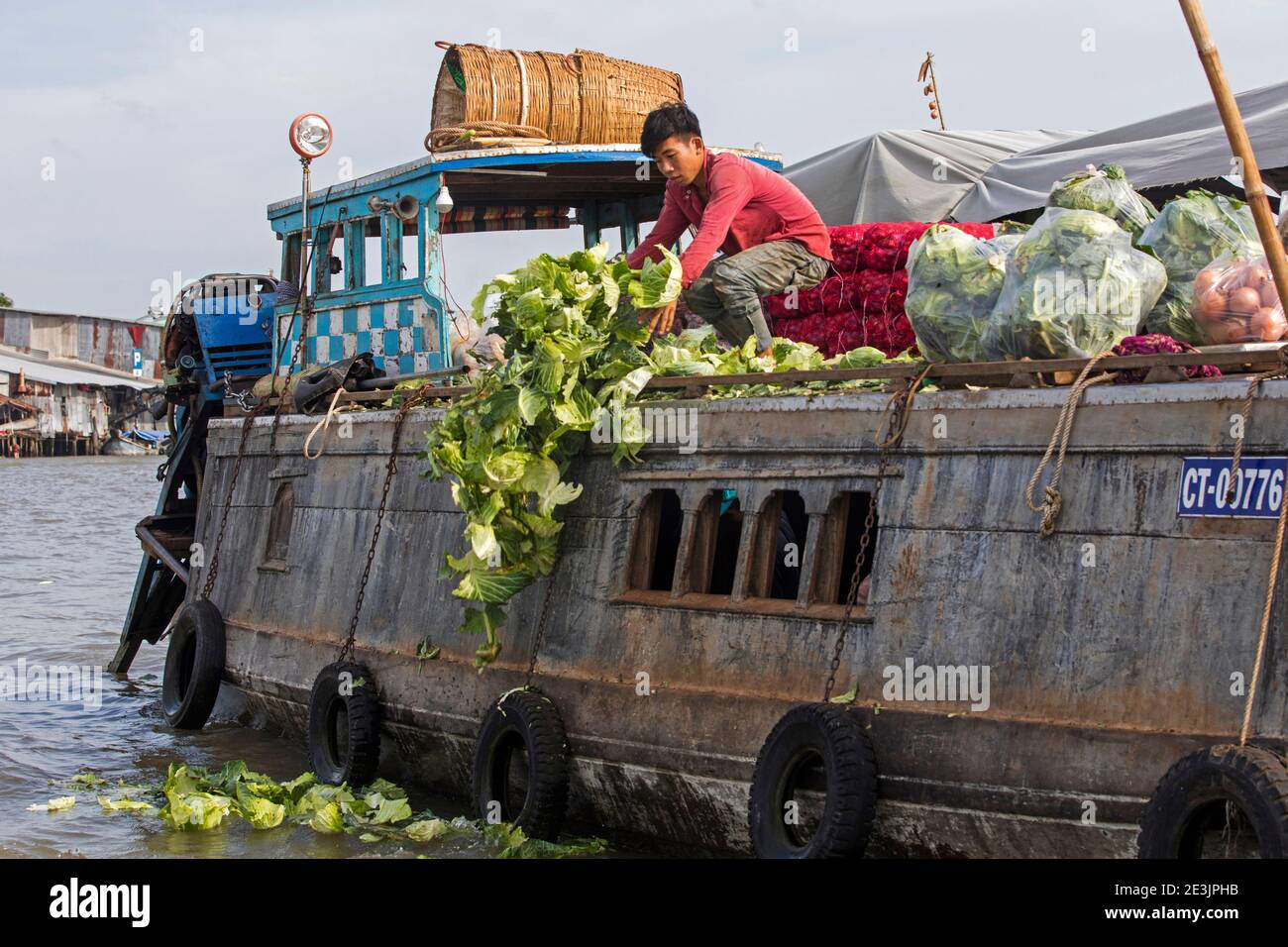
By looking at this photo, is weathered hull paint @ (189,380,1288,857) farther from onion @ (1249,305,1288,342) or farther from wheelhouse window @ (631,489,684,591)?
onion @ (1249,305,1288,342)

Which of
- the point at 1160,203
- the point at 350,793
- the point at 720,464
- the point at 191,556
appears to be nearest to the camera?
the point at 720,464

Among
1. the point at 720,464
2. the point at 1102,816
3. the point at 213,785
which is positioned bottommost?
the point at 213,785

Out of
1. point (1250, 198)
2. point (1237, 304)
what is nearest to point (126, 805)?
point (1237, 304)

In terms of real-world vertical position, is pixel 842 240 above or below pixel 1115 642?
above

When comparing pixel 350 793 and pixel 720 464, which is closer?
pixel 720 464

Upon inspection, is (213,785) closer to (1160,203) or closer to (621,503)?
(621,503)

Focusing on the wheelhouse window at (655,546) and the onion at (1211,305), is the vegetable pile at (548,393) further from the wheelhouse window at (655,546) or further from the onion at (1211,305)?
the onion at (1211,305)

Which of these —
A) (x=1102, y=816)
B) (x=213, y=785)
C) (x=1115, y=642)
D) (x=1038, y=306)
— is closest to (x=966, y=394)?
(x=1038, y=306)

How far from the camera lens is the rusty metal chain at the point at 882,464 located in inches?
239

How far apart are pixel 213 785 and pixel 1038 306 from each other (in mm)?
5206

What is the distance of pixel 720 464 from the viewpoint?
6840 millimetres

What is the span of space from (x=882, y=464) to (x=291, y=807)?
389 centimetres

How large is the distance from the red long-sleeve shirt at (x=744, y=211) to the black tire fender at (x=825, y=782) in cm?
280

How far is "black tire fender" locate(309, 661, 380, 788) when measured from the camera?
861 centimetres
